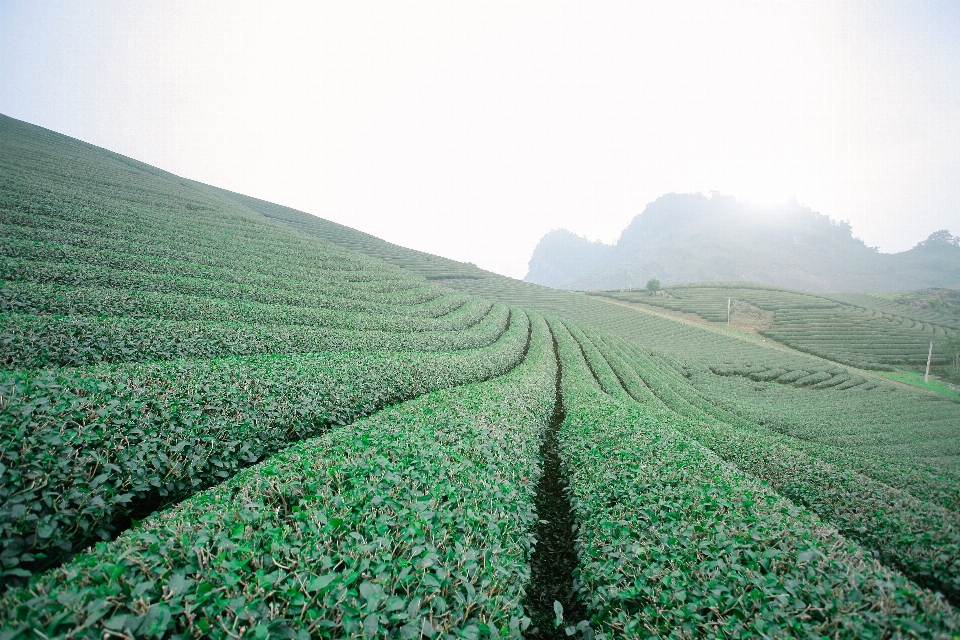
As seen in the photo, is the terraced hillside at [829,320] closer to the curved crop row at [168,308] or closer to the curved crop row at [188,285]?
the curved crop row at [168,308]

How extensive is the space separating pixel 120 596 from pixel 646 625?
15.9 feet

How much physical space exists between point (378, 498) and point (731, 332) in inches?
2349

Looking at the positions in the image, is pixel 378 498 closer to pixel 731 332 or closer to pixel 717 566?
pixel 717 566

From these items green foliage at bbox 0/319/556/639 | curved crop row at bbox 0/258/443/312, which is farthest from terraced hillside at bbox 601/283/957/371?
green foliage at bbox 0/319/556/639

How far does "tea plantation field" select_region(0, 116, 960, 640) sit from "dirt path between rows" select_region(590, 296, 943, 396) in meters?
26.3

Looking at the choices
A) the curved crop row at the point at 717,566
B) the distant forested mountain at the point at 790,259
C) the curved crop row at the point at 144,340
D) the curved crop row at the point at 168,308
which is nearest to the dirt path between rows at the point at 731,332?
the curved crop row at the point at 717,566

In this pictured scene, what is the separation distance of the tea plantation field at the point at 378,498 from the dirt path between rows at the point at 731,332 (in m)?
26.3

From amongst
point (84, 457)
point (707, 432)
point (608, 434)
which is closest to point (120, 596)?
point (84, 457)

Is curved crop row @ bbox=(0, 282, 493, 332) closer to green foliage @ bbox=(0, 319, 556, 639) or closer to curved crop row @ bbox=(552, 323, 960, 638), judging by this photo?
green foliage @ bbox=(0, 319, 556, 639)

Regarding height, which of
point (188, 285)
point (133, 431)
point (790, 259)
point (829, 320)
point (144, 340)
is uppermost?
point (790, 259)

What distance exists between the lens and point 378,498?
4570mm

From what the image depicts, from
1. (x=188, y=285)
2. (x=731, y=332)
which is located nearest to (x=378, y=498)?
(x=188, y=285)

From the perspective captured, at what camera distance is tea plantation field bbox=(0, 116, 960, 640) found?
3.08 metres

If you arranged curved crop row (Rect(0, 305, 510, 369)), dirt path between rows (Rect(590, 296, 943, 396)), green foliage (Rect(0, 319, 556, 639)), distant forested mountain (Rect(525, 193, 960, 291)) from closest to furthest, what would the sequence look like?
green foliage (Rect(0, 319, 556, 639)), curved crop row (Rect(0, 305, 510, 369)), dirt path between rows (Rect(590, 296, 943, 396)), distant forested mountain (Rect(525, 193, 960, 291))
